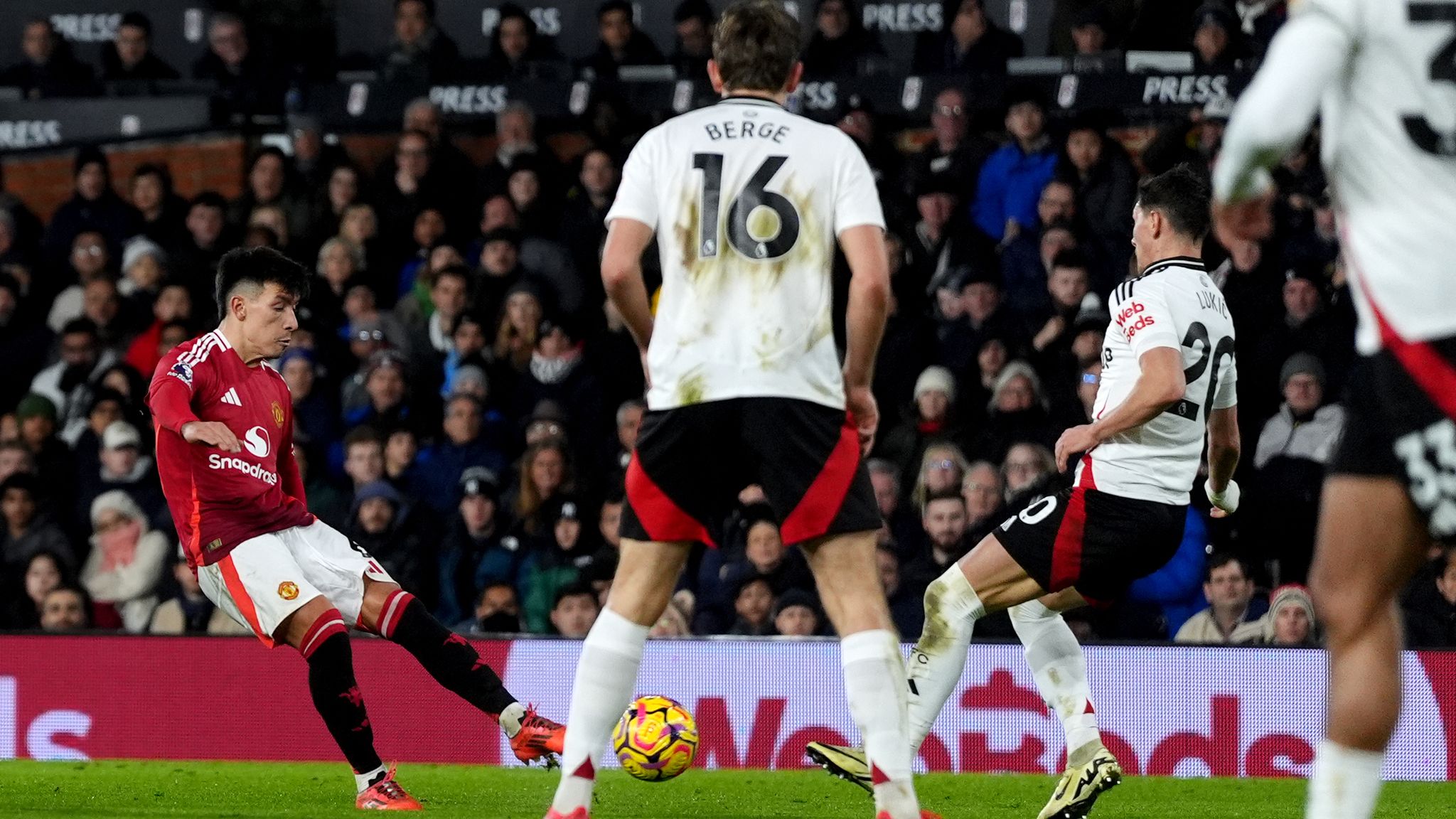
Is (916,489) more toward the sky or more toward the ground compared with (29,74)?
more toward the ground

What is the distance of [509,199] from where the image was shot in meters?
13.2

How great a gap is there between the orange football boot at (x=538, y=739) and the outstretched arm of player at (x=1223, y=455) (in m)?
2.42

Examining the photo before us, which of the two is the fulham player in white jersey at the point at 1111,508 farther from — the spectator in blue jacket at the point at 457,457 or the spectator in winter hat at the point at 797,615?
the spectator in blue jacket at the point at 457,457

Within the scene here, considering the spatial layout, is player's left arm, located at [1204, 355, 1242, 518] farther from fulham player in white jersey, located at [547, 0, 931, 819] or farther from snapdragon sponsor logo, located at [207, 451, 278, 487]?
snapdragon sponsor logo, located at [207, 451, 278, 487]

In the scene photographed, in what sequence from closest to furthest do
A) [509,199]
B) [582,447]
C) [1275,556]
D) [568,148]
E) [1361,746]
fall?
[1361,746] → [1275,556] → [582,447] → [509,199] → [568,148]

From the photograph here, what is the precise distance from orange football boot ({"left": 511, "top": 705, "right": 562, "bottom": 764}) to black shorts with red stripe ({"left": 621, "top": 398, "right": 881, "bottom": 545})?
6.79 ft

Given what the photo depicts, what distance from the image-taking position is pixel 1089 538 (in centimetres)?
661

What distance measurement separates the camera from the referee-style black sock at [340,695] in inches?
275

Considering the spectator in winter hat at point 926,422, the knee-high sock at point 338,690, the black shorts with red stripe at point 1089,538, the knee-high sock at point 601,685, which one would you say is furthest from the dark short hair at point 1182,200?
the spectator in winter hat at point 926,422

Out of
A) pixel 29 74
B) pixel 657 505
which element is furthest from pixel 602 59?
pixel 657 505

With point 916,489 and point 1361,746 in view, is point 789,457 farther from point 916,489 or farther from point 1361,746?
point 916,489

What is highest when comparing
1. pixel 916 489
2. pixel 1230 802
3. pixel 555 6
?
pixel 555 6

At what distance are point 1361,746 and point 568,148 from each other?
437 inches

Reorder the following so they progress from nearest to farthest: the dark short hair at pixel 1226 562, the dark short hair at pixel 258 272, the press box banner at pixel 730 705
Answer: the dark short hair at pixel 258 272 < the press box banner at pixel 730 705 < the dark short hair at pixel 1226 562
